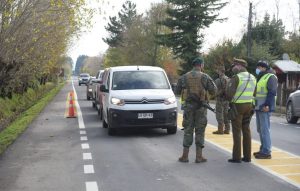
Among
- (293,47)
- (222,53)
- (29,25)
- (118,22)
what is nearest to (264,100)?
(29,25)

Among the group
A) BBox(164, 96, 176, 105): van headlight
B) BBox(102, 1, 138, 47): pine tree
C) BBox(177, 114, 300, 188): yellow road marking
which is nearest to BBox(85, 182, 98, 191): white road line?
BBox(177, 114, 300, 188): yellow road marking

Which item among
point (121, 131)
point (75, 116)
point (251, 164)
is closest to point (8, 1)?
point (121, 131)

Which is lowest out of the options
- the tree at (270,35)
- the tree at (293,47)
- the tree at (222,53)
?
the tree at (222,53)

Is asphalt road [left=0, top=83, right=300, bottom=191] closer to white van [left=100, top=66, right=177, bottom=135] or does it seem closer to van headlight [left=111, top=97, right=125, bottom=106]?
white van [left=100, top=66, right=177, bottom=135]

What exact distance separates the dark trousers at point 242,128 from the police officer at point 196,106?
556 millimetres

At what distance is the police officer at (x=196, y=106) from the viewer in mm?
9727

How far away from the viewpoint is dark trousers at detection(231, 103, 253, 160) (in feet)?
31.8

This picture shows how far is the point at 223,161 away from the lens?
987cm

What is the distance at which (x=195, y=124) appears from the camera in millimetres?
9820

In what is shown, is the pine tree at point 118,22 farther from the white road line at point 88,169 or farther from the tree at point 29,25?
the white road line at point 88,169

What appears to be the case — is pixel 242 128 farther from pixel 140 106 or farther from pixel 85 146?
pixel 140 106

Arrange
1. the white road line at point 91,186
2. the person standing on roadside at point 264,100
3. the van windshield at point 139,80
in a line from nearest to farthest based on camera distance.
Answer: the white road line at point 91,186
the person standing on roadside at point 264,100
the van windshield at point 139,80

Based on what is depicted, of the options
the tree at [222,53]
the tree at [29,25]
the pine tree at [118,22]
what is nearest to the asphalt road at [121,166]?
the tree at [29,25]

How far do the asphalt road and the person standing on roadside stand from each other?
0.77 meters
